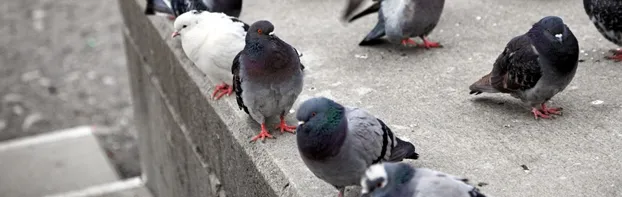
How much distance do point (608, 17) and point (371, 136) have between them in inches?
78.4

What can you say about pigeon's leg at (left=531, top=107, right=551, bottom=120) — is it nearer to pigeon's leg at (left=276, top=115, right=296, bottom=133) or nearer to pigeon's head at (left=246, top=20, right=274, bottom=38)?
pigeon's leg at (left=276, top=115, right=296, bottom=133)

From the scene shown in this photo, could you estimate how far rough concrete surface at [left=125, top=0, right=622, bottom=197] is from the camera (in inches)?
143

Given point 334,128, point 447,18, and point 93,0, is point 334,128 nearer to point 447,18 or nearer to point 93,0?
point 447,18

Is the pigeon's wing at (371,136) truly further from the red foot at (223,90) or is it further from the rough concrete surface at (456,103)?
the red foot at (223,90)

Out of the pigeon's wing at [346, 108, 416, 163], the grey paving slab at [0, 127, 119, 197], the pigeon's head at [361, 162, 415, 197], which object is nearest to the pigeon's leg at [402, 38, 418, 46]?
the pigeon's wing at [346, 108, 416, 163]

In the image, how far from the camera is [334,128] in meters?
3.15

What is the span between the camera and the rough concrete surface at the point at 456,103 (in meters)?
3.63

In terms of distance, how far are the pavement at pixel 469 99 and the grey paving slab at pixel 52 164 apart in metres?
2.14

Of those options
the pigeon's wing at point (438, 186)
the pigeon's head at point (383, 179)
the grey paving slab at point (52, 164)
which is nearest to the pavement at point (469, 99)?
the pigeon's wing at point (438, 186)

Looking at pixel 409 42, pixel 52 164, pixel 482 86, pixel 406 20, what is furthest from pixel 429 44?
pixel 52 164

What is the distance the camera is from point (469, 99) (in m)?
4.45

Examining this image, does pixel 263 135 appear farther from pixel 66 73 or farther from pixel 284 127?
pixel 66 73

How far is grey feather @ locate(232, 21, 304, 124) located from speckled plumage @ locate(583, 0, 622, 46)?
5.81 ft

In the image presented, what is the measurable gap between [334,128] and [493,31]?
253cm
